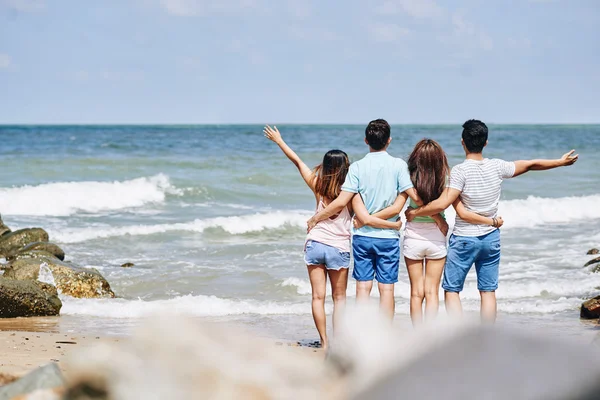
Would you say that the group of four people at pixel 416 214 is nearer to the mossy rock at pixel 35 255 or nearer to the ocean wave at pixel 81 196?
the mossy rock at pixel 35 255

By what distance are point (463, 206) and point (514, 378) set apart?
3934 millimetres

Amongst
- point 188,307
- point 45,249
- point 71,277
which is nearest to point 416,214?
point 188,307

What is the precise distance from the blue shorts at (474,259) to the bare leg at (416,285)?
21 centimetres

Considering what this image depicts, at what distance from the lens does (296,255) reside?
13.2 metres

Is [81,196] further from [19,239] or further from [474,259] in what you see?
[474,259]

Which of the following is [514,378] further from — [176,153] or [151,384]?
[176,153]

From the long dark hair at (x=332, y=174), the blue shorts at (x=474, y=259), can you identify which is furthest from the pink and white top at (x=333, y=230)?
the blue shorts at (x=474, y=259)

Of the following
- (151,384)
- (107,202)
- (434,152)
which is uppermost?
(434,152)

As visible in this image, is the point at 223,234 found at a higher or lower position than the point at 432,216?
lower

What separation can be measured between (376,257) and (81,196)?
1738cm

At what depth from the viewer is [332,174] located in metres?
6.06

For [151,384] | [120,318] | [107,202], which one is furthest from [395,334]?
[107,202]

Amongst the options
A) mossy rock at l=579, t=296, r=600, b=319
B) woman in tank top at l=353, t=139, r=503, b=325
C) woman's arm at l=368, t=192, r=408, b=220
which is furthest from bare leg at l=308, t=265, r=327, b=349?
mossy rock at l=579, t=296, r=600, b=319

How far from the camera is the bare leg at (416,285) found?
6.05 meters
